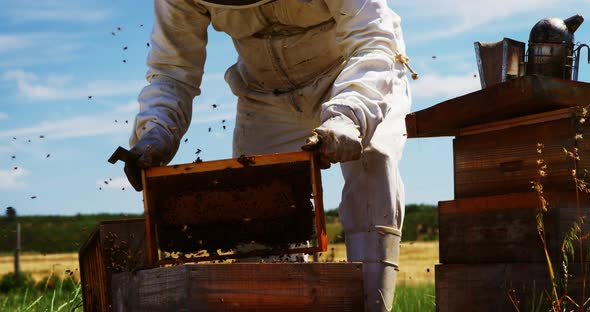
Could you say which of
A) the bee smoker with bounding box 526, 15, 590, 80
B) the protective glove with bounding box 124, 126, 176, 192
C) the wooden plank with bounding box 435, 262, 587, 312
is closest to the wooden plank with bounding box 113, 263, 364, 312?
the protective glove with bounding box 124, 126, 176, 192

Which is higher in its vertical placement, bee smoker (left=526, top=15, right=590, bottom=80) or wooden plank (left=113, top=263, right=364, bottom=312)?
bee smoker (left=526, top=15, right=590, bottom=80)

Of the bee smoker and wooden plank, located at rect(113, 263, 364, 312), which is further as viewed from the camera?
the bee smoker

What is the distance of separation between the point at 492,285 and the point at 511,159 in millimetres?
602

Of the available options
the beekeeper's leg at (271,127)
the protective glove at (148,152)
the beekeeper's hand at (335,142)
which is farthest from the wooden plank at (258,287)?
the beekeeper's leg at (271,127)

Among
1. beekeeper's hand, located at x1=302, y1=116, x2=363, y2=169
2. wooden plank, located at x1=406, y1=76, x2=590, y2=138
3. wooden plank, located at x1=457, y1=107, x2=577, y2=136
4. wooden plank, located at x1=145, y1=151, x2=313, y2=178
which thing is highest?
wooden plank, located at x1=406, y1=76, x2=590, y2=138

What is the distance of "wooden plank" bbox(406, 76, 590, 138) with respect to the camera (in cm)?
363

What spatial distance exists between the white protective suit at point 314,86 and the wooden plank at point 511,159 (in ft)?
1.08

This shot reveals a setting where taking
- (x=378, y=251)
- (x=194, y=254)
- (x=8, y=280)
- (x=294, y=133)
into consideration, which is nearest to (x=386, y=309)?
(x=378, y=251)

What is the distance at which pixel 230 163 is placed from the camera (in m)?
3.48

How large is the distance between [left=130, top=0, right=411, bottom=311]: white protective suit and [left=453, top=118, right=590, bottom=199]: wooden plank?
33cm

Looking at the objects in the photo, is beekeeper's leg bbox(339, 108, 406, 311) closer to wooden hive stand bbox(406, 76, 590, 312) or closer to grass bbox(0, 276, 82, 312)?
wooden hive stand bbox(406, 76, 590, 312)

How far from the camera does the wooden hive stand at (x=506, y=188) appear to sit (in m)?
3.65

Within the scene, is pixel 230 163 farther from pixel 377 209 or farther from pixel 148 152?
→ pixel 377 209

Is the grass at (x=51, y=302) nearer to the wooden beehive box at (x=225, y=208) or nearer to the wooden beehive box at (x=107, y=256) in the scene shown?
the wooden beehive box at (x=107, y=256)
